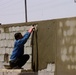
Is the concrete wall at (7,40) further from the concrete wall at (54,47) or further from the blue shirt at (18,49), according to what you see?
the blue shirt at (18,49)

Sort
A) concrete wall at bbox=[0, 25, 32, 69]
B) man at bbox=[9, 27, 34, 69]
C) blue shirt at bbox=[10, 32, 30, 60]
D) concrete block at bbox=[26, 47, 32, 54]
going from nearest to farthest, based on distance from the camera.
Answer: blue shirt at bbox=[10, 32, 30, 60], man at bbox=[9, 27, 34, 69], concrete block at bbox=[26, 47, 32, 54], concrete wall at bbox=[0, 25, 32, 69]

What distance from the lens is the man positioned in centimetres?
953

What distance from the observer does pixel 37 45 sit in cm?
960

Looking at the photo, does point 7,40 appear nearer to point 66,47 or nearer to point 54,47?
point 54,47

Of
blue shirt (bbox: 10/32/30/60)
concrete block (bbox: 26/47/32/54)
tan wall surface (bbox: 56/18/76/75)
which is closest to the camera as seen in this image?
tan wall surface (bbox: 56/18/76/75)

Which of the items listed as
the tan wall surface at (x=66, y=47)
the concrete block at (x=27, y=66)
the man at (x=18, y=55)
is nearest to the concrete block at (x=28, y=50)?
the man at (x=18, y=55)

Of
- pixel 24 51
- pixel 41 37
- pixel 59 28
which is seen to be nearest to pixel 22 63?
pixel 24 51

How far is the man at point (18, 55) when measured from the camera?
953cm

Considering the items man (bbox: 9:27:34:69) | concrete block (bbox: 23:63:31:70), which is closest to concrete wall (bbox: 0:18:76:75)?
concrete block (bbox: 23:63:31:70)

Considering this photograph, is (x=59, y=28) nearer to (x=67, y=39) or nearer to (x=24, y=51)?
(x=67, y=39)

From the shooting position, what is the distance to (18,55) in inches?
383

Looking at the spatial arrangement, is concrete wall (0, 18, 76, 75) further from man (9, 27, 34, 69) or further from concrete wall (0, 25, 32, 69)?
man (9, 27, 34, 69)

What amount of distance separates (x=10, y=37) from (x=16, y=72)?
1.44 metres

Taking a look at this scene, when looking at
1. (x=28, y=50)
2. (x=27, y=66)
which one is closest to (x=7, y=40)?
(x=28, y=50)
